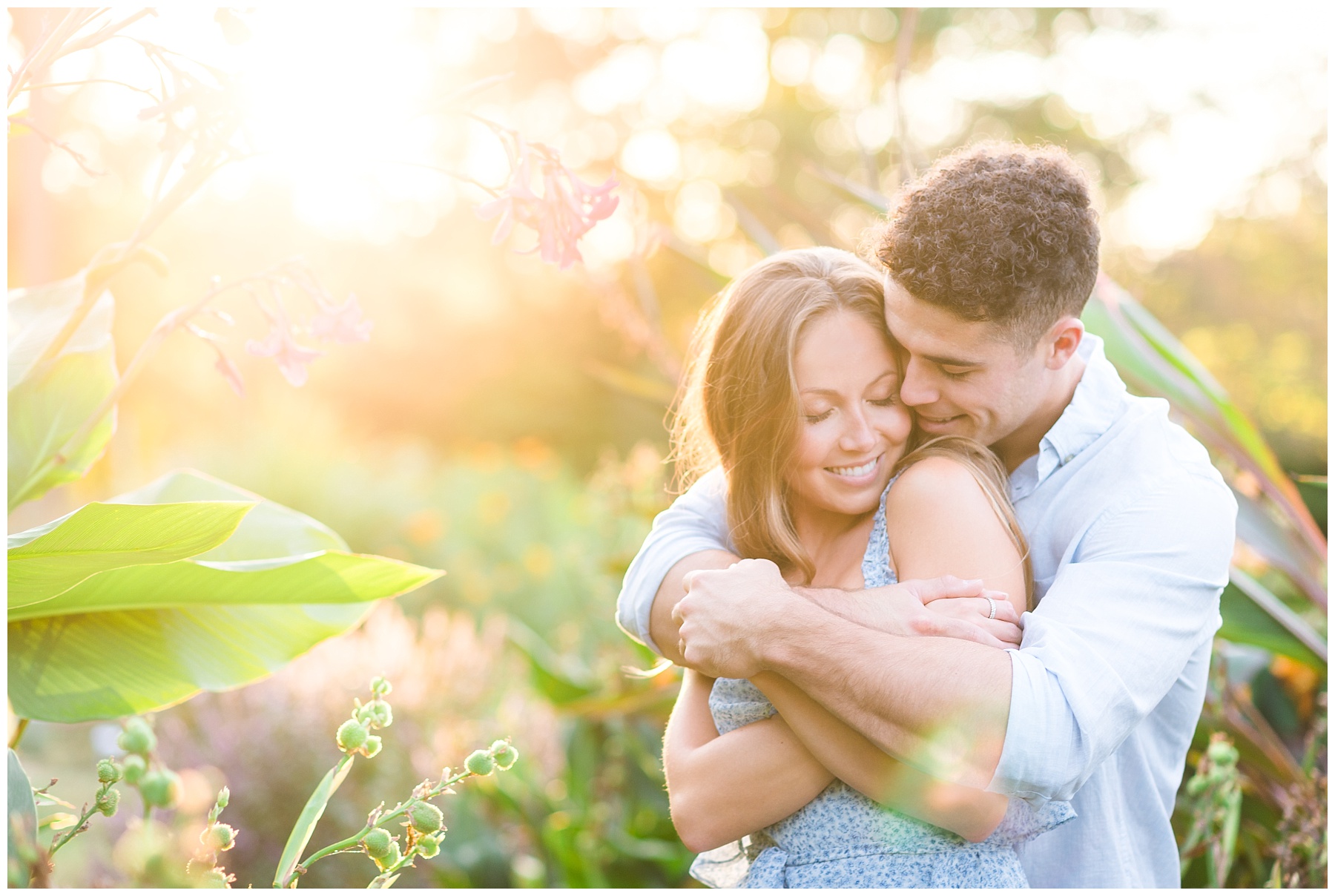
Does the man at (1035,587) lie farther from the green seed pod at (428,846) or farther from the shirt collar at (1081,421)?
the green seed pod at (428,846)

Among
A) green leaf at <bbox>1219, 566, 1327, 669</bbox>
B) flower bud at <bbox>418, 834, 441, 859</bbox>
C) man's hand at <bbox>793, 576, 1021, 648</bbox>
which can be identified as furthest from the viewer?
green leaf at <bbox>1219, 566, 1327, 669</bbox>

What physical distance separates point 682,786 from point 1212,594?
0.81 m

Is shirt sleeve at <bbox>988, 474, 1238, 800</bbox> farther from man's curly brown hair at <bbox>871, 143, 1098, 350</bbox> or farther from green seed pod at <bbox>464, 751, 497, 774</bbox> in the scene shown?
green seed pod at <bbox>464, 751, 497, 774</bbox>

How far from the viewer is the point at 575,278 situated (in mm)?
3730

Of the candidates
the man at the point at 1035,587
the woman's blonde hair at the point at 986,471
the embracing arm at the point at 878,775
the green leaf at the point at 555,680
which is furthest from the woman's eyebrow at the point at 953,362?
the green leaf at the point at 555,680

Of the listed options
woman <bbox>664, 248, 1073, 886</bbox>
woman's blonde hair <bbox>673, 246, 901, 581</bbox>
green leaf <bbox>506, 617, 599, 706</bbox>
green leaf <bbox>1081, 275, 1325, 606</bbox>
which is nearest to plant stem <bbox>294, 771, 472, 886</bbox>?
Result: woman <bbox>664, 248, 1073, 886</bbox>

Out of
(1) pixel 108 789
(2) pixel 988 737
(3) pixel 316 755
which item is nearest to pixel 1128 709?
(2) pixel 988 737

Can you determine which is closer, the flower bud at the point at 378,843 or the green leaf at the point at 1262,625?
the flower bud at the point at 378,843

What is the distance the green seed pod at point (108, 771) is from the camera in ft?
2.79

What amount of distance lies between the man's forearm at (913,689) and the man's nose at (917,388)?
1.37 ft

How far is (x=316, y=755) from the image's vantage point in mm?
3170

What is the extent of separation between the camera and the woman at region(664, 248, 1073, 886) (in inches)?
52.5

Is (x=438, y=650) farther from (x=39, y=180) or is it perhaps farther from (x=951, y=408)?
(x=39, y=180)

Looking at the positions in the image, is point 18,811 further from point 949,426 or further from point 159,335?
point 949,426
